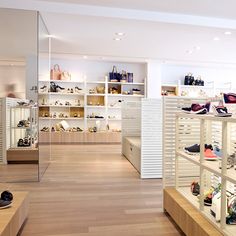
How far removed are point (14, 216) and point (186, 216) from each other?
1397 millimetres

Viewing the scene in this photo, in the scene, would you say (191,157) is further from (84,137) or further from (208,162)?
(84,137)

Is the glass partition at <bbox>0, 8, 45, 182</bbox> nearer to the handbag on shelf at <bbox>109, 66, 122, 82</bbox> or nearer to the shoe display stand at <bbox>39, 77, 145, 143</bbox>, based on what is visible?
the shoe display stand at <bbox>39, 77, 145, 143</bbox>

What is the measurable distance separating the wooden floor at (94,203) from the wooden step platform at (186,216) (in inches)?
5.4

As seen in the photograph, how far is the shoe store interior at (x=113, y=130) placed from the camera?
227 cm

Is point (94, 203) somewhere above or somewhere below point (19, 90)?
below

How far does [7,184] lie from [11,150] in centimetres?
73

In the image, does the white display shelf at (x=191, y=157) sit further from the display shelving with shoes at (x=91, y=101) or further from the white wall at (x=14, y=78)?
the display shelving with shoes at (x=91, y=101)

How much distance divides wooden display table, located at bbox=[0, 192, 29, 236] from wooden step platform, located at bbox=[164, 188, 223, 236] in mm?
1382

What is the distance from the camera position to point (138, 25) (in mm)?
4527

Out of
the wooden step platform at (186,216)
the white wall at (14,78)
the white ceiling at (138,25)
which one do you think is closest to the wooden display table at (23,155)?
the white wall at (14,78)

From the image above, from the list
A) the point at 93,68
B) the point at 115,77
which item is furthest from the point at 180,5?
the point at 93,68

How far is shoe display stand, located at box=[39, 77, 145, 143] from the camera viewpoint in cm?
781

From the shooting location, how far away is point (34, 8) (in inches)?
152

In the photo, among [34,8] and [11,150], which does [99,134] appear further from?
[34,8]
